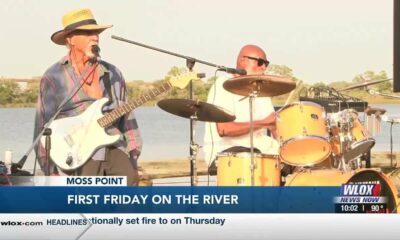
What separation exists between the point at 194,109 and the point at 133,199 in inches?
28.9

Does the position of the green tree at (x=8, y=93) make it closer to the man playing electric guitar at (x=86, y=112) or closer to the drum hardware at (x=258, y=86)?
the man playing electric guitar at (x=86, y=112)

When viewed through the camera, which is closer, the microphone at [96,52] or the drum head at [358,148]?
the drum head at [358,148]

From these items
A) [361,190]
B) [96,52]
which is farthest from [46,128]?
[361,190]

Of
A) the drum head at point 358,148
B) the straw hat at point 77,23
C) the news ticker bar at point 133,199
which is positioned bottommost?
the news ticker bar at point 133,199

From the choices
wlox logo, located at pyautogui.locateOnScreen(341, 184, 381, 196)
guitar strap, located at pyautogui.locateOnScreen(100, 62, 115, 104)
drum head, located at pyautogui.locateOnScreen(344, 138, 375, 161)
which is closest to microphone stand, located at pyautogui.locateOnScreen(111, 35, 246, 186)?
guitar strap, located at pyautogui.locateOnScreen(100, 62, 115, 104)

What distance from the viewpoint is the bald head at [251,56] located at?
5.99 metres

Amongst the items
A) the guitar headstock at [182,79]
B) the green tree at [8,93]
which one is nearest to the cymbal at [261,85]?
the guitar headstock at [182,79]

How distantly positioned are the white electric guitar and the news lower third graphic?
133 centimetres

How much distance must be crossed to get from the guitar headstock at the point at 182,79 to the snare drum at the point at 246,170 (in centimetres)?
54

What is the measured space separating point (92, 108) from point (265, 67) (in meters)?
1.19

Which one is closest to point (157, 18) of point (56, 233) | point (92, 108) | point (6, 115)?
point (92, 108)

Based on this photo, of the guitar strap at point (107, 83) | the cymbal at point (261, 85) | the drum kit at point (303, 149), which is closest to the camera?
the cymbal at point (261, 85)

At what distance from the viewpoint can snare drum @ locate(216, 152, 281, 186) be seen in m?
6.00

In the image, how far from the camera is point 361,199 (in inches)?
237
